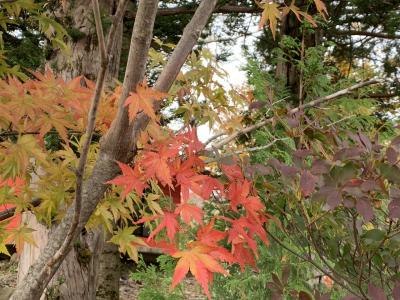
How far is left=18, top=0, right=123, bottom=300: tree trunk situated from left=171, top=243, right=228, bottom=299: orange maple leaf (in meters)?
1.47

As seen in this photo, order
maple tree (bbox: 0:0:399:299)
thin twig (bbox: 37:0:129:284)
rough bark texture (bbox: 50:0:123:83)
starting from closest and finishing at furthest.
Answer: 1. thin twig (bbox: 37:0:129:284)
2. maple tree (bbox: 0:0:399:299)
3. rough bark texture (bbox: 50:0:123:83)

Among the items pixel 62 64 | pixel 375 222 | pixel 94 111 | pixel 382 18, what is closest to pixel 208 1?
pixel 94 111

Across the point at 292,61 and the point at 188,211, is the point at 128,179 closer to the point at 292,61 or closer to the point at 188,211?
the point at 188,211

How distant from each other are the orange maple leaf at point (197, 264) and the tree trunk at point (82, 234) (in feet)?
4.82

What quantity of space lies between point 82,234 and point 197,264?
1900 millimetres

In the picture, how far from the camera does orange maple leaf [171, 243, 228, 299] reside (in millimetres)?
1437

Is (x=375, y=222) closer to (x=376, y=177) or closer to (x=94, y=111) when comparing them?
(x=376, y=177)

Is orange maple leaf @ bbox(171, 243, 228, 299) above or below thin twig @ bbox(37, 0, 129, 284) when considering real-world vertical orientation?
below

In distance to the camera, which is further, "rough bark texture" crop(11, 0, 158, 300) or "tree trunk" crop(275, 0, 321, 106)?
"tree trunk" crop(275, 0, 321, 106)

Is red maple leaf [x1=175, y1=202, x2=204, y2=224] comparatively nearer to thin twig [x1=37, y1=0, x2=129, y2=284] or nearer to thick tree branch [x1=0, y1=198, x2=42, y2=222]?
thin twig [x1=37, y1=0, x2=129, y2=284]

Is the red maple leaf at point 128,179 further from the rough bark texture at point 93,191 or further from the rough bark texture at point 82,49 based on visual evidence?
the rough bark texture at point 82,49

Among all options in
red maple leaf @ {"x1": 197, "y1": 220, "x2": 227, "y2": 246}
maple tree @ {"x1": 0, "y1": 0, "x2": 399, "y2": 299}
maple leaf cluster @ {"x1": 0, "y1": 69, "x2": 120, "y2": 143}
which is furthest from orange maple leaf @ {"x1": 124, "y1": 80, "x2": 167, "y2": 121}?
red maple leaf @ {"x1": 197, "y1": 220, "x2": 227, "y2": 246}

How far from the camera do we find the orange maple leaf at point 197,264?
1437 mm

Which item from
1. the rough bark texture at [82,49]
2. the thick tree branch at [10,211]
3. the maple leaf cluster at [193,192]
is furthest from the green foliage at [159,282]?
the maple leaf cluster at [193,192]
